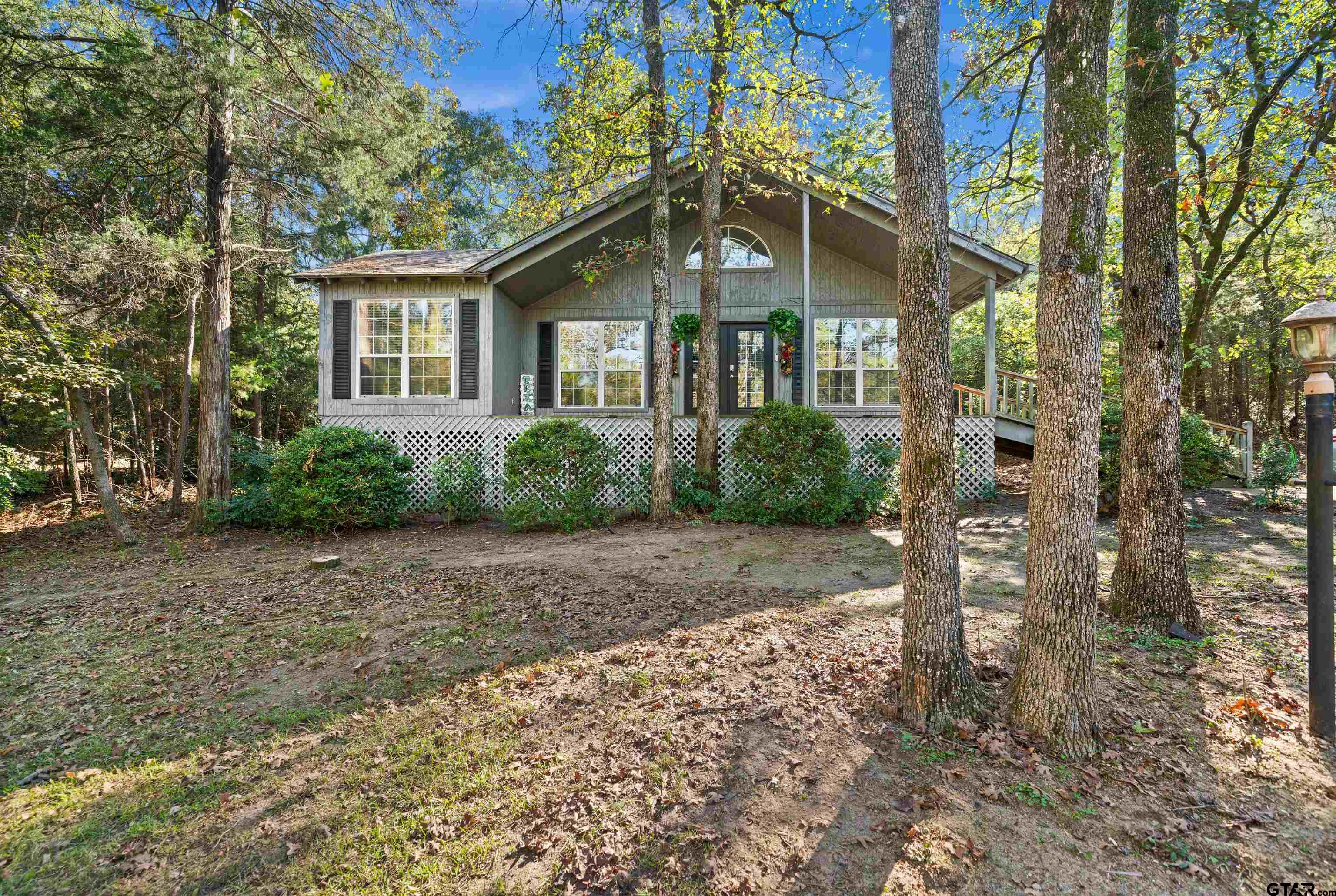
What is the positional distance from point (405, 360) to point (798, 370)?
7384mm

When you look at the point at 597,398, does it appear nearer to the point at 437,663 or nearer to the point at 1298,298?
the point at 437,663

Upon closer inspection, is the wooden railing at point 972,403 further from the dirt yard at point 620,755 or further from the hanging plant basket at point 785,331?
the dirt yard at point 620,755

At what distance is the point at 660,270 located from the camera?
850 centimetres

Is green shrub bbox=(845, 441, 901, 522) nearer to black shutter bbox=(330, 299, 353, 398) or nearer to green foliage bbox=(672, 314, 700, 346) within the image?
green foliage bbox=(672, 314, 700, 346)

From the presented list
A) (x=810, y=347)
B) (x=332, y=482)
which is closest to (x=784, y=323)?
(x=810, y=347)

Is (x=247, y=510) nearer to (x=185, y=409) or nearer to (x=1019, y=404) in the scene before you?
(x=185, y=409)

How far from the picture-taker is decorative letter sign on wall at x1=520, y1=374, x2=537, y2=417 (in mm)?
11133

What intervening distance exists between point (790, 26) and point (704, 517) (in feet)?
21.8

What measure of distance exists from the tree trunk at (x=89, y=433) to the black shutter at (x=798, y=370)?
10776 millimetres

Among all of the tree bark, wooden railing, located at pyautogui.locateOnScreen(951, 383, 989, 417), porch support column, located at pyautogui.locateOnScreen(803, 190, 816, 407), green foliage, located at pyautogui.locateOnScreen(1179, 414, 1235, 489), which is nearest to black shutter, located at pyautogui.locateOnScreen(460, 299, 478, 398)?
the tree bark

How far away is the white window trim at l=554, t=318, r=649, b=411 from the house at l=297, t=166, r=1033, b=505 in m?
0.03

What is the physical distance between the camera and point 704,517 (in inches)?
339

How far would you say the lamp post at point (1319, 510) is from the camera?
113 inches

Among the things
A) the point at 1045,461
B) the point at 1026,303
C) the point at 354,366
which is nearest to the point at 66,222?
the point at 354,366
